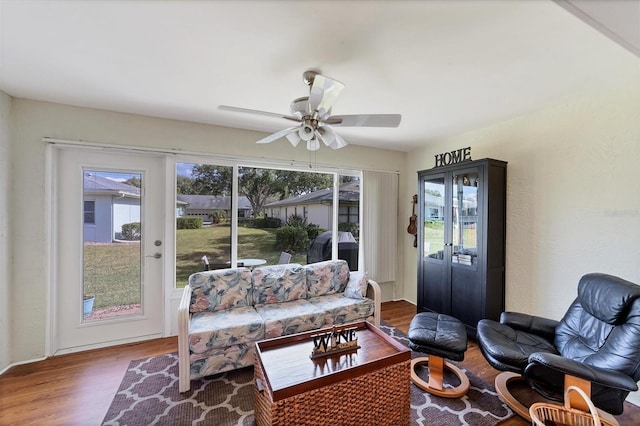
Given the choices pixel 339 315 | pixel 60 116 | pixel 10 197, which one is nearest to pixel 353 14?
pixel 339 315

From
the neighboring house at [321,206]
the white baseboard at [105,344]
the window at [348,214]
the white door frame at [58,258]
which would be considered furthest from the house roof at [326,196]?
the white baseboard at [105,344]

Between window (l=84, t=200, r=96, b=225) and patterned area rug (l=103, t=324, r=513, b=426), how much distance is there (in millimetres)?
1578

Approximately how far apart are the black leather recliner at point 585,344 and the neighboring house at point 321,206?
2309mm

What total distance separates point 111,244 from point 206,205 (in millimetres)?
1042

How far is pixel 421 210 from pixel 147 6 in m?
3.32

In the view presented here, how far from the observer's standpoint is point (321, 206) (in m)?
3.99

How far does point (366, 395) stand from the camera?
1615 millimetres

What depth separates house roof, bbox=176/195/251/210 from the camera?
3.15 m

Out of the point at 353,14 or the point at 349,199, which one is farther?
the point at 349,199

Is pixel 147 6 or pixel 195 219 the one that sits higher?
pixel 147 6

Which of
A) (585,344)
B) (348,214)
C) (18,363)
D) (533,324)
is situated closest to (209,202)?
(348,214)

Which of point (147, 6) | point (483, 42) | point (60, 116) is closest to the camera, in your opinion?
point (147, 6)

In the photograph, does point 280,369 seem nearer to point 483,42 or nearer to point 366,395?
point 366,395

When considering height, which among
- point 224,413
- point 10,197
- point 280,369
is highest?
point 10,197
